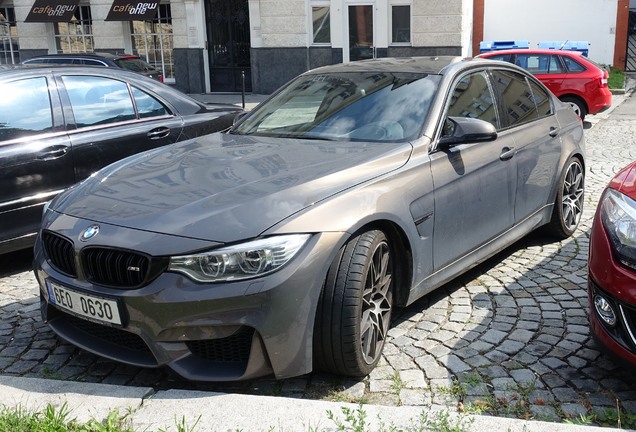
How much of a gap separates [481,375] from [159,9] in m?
21.9

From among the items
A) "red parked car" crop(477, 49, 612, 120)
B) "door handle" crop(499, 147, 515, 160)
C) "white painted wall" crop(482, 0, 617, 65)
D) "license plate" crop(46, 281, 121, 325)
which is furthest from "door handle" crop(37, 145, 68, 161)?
"white painted wall" crop(482, 0, 617, 65)

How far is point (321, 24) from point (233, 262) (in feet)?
63.2

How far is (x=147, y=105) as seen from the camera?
20.5 feet

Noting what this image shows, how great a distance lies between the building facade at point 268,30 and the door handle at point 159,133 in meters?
14.2

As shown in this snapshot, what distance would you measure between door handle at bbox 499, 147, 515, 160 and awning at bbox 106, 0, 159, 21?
1970cm

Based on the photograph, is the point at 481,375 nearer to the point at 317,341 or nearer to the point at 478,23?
the point at 317,341

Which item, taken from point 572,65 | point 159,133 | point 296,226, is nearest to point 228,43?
point 572,65

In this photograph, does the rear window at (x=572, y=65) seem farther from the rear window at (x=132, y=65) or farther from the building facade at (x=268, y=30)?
the rear window at (x=132, y=65)

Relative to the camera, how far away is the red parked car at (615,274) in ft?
10.7

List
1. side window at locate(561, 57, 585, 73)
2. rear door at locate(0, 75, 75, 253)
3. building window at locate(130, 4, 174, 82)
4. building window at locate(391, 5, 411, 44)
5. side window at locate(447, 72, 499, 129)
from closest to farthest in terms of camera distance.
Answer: side window at locate(447, 72, 499, 129) < rear door at locate(0, 75, 75, 253) < side window at locate(561, 57, 585, 73) < building window at locate(391, 5, 411, 44) < building window at locate(130, 4, 174, 82)

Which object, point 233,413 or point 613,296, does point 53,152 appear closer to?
point 233,413

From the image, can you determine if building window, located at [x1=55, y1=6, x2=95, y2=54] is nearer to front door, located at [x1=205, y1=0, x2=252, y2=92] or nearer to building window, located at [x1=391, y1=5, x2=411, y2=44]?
front door, located at [x1=205, y1=0, x2=252, y2=92]

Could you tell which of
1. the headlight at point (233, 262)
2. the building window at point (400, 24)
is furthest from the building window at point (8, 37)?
the headlight at point (233, 262)

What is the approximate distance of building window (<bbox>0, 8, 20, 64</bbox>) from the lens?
25859 millimetres
